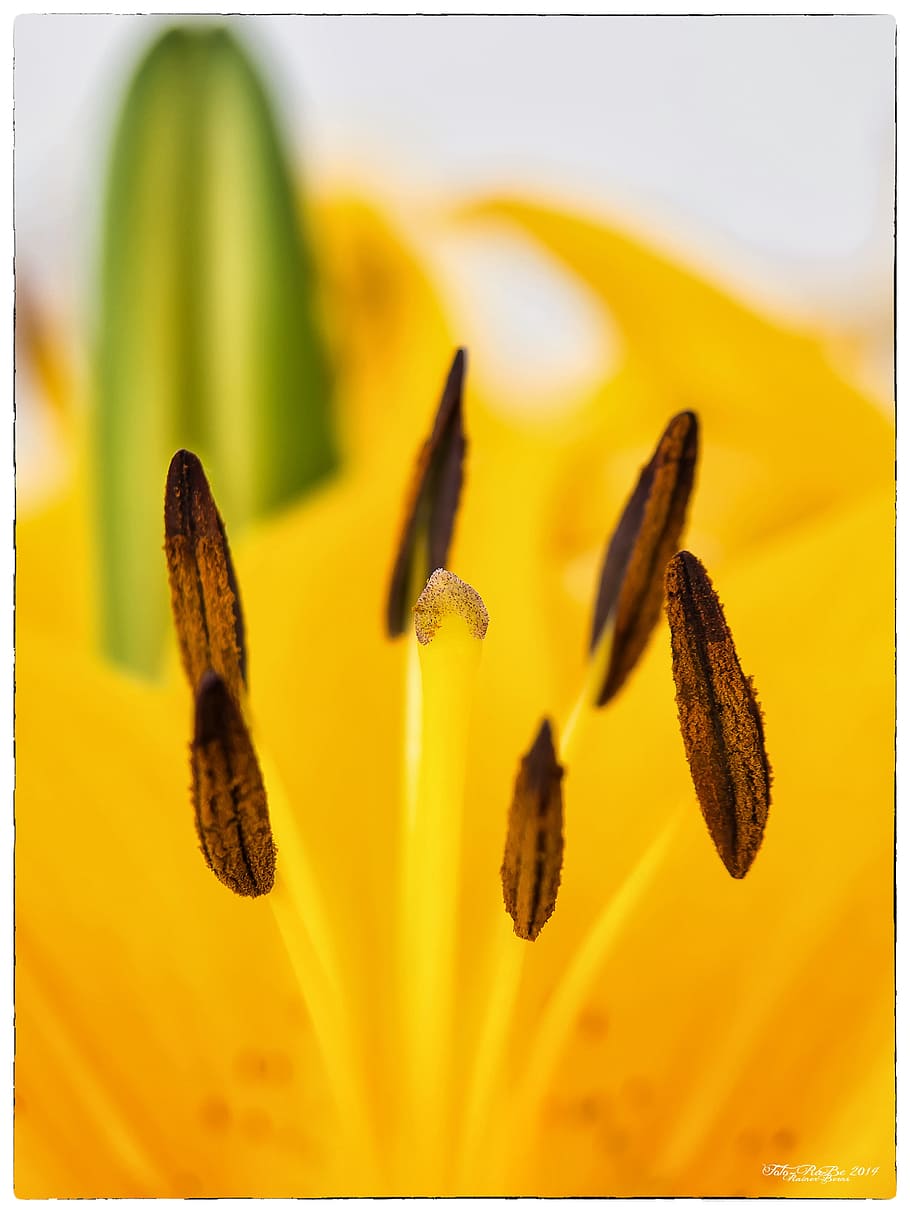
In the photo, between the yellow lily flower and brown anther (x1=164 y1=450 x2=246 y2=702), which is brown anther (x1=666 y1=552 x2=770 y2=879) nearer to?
the yellow lily flower

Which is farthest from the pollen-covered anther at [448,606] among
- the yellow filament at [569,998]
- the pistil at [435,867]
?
the yellow filament at [569,998]

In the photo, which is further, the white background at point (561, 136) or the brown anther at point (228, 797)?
the white background at point (561, 136)

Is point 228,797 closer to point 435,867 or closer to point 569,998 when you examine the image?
point 435,867

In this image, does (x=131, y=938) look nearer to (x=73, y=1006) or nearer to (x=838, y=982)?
(x=73, y=1006)

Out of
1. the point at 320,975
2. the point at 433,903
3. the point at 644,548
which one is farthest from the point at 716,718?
→ the point at 320,975

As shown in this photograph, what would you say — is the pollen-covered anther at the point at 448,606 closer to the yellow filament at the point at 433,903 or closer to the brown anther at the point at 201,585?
the yellow filament at the point at 433,903
